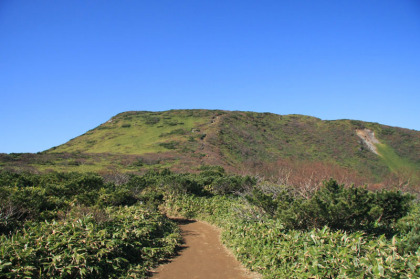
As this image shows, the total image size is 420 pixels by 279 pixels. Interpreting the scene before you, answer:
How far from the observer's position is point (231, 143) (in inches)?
2125

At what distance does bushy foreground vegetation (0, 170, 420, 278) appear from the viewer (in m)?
4.86

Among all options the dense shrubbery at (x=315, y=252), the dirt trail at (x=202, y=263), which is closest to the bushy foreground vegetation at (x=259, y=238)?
the dense shrubbery at (x=315, y=252)

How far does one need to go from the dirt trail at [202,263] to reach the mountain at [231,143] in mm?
24800

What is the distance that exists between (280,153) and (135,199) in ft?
141

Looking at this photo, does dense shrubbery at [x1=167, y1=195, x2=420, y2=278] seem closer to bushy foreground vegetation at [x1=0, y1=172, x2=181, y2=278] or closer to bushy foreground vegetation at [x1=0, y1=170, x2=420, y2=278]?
bushy foreground vegetation at [x1=0, y1=170, x2=420, y2=278]

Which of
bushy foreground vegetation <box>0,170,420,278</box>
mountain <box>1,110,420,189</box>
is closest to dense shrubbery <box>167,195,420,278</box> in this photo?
bushy foreground vegetation <box>0,170,420,278</box>

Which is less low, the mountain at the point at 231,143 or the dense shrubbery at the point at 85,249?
the mountain at the point at 231,143

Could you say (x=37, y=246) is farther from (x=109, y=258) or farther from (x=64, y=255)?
(x=109, y=258)

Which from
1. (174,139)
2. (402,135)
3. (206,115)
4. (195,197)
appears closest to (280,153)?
(174,139)

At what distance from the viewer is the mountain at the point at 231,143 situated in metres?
40.1

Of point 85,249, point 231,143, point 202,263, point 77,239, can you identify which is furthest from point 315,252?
point 231,143

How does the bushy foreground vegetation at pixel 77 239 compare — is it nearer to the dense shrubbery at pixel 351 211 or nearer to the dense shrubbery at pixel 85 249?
the dense shrubbery at pixel 85 249

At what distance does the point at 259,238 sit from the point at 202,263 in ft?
4.87

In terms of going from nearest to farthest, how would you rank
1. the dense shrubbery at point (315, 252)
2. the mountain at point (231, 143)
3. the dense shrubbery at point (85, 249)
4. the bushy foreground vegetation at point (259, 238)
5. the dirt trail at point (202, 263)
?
the dense shrubbery at point (315, 252) < the bushy foreground vegetation at point (259, 238) < the dense shrubbery at point (85, 249) < the dirt trail at point (202, 263) < the mountain at point (231, 143)
